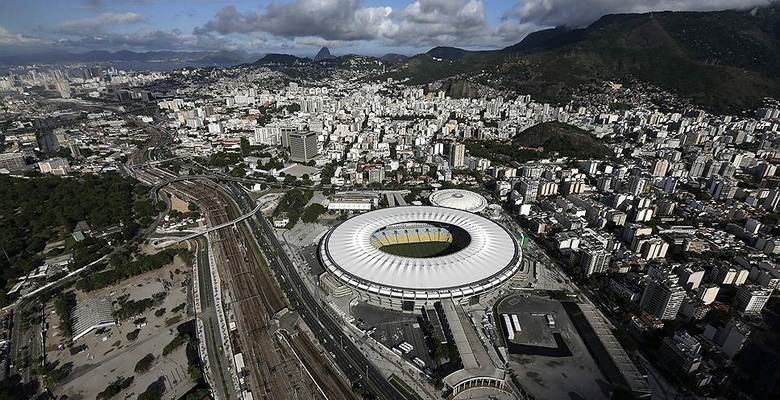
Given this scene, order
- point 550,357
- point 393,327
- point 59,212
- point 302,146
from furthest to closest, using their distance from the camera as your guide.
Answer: point 302,146, point 59,212, point 393,327, point 550,357

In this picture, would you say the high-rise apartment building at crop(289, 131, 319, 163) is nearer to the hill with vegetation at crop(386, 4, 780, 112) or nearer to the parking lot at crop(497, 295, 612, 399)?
the parking lot at crop(497, 295, 612, 399)

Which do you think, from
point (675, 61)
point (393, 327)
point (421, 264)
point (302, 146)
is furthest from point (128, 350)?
point (675, 61)

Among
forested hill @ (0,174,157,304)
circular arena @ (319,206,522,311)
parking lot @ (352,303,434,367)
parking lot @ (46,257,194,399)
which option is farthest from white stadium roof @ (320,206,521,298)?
forested hill @ (0,174,157,304)

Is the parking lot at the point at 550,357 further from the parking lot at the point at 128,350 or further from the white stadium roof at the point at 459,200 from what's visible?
the parking lot at the point at 128,350

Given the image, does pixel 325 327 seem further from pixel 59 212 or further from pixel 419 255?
pixel 59 212

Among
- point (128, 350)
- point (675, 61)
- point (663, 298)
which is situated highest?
point (675, 61)

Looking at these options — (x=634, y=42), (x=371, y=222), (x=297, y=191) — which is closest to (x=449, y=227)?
(x=371, y=222)

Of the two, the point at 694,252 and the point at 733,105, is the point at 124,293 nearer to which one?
the point at 694,252
